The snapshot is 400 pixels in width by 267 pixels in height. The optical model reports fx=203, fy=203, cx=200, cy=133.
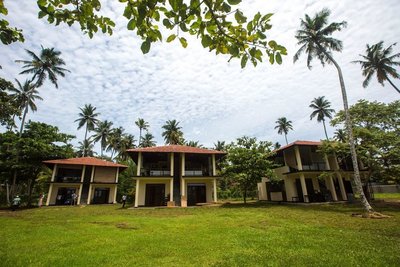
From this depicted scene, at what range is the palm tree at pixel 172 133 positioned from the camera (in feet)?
140

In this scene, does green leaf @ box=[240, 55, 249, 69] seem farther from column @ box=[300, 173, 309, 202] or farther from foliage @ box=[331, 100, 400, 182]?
column @ box=[300, 173, 309, 202]

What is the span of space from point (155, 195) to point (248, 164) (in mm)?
11139

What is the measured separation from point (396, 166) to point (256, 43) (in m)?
17.6

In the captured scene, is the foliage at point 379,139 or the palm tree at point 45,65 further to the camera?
the palm tree at point 45,65

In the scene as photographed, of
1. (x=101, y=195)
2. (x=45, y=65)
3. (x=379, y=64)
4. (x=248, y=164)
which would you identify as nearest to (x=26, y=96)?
(x=45, y=65)

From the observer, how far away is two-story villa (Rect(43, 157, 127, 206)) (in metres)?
27.2

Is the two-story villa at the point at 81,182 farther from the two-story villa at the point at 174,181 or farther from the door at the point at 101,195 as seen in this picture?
the two-story villa at the point at 174,181

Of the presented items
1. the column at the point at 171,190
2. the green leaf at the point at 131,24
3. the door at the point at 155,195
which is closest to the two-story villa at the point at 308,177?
the column at the point at 171,190

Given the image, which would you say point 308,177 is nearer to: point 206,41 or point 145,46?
point 206,41

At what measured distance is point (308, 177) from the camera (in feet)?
70.6

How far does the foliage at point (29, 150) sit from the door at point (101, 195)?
674 cm

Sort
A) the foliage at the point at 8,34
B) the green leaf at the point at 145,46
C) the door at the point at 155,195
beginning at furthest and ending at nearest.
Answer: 1. the door at the point at 155,195
2. the foliage at the point at 8,34
3. the green leaf at the point at 145,46

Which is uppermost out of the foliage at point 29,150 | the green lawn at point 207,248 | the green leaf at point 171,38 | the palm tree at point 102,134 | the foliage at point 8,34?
the palm tree at point 102,134

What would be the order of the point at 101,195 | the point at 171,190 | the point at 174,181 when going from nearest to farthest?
the point at 171,190
the point at 174,181
the point at 101,195
